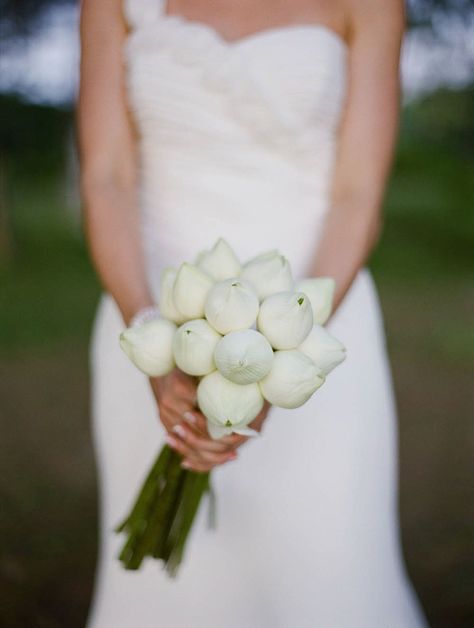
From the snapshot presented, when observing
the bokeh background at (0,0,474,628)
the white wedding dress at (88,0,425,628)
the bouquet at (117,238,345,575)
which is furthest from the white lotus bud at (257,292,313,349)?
the bokeh background at (0,0,474,628)

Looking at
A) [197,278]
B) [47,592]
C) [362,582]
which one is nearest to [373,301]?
[362,582]

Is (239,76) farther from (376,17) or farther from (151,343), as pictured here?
(151,343)

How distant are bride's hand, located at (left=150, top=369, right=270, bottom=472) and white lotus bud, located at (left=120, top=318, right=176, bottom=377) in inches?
2.7

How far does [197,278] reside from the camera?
→ 162 centimetres

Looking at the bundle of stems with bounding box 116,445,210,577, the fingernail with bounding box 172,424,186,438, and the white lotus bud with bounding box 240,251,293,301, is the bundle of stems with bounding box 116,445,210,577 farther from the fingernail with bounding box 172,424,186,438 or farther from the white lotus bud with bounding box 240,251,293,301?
the white lotus bud with bounding box 240,251,293,301

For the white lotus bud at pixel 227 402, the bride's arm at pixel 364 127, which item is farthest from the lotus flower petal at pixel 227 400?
the bride's arm at pixel 364 127

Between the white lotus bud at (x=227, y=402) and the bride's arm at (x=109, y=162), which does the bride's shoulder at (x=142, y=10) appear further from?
the white lotus bud at (x=227, y=402)

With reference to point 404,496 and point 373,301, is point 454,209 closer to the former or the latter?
point 404,496

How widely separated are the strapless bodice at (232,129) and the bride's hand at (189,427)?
23.8 inches

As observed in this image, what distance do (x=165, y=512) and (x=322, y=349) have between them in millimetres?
635

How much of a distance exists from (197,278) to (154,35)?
808 millimetres

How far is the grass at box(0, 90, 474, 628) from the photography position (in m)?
3.91

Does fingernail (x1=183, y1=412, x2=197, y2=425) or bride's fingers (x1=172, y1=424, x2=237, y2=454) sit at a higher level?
fingernail (x1=183, y1=412, x2=197, y2=425)

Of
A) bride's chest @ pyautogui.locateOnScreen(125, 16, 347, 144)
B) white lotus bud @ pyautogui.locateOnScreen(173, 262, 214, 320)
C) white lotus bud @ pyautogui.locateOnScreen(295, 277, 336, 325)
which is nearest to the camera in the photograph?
white lotus bud @ pyautogui.locateOnScreen(173, 262, 214, 320)
